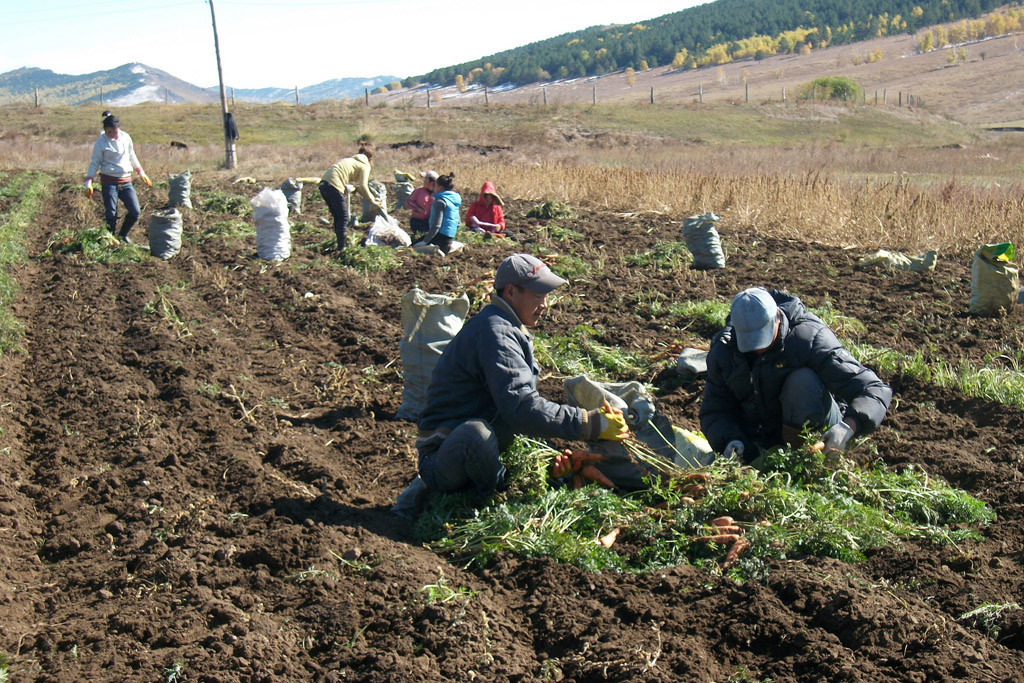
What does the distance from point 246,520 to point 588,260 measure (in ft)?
23.6

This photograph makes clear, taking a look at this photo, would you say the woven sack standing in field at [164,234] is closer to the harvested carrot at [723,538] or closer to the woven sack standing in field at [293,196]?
the woven sack standing in field at [293,196]

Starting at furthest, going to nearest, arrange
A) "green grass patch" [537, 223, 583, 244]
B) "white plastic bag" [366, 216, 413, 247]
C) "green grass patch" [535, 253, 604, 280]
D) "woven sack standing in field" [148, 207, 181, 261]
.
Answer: "green grass patch" [537, 223, 583, 244]
"white plastic bag" [366, 216, 413, 247]
"woven sack standing in field" [148, 207, 181, 261]
"green grass patch" [535, 253, 604, 280]

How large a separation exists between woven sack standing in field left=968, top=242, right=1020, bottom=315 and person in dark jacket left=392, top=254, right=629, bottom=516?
5.37m

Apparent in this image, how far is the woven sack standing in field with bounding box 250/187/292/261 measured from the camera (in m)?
10.8

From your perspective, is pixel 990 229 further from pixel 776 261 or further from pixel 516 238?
pixel 516 238

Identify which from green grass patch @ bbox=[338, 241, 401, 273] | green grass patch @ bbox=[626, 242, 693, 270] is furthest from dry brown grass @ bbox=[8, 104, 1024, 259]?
green grass patch @ bbox=[338, 241, 401, 273]

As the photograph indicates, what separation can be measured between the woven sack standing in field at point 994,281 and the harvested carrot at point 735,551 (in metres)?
5.51

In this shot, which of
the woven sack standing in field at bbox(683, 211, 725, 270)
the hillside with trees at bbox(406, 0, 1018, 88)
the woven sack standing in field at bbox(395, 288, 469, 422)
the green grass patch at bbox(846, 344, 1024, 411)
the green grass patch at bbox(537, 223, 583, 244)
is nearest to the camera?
the green grass patch at bbox(846, 344, 1024, 411)

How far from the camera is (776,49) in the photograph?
113688mm

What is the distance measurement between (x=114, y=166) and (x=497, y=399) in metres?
9.21

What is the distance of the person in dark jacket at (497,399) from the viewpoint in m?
4.11

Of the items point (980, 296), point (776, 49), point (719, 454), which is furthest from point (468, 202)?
point (776, 49)

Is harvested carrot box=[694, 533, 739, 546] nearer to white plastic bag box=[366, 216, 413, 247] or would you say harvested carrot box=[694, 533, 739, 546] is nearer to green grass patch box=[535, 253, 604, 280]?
green grass patch box=[535, 253, 604, 280]

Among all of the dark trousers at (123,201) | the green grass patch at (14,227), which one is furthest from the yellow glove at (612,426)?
the dark trousers at (123,201)
